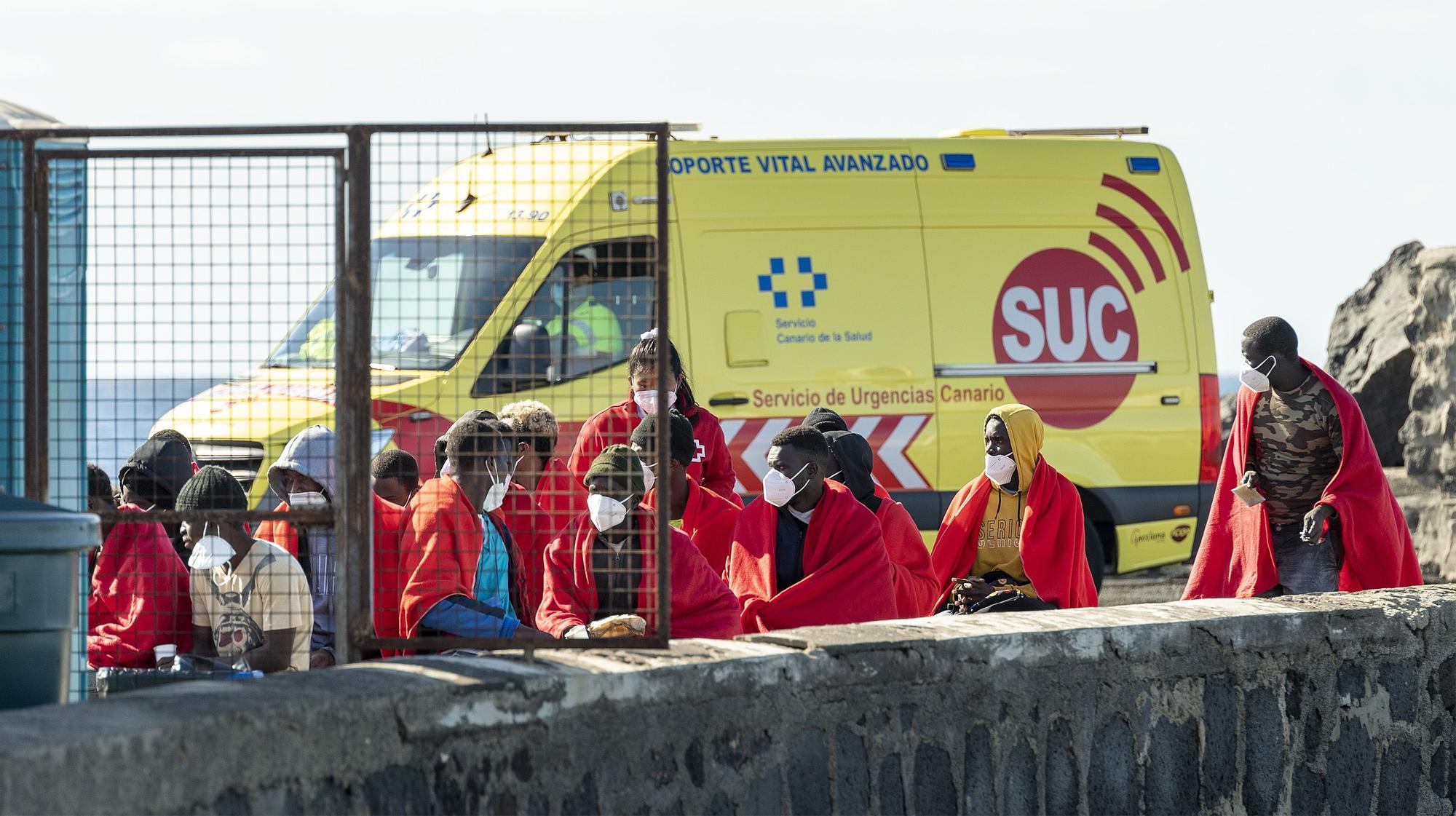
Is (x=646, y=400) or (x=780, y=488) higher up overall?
(x=646, y=400)

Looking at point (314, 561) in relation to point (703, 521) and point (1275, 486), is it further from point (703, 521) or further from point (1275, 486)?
point (1275, 486)

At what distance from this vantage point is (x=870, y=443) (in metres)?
8.99

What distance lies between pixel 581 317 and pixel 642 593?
3129mm

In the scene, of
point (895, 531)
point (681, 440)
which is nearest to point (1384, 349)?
point (895, 531)

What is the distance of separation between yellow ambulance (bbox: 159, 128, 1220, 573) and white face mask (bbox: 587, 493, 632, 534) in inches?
129

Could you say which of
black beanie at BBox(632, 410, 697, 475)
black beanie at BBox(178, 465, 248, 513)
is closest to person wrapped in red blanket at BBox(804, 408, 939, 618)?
black beanie at BBox(632, 410, 697, 475)

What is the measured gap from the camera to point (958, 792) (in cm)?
400

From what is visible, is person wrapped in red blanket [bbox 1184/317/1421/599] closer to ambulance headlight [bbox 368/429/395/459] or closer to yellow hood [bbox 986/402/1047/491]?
yellow hood [bbox 986/402/1047/491]

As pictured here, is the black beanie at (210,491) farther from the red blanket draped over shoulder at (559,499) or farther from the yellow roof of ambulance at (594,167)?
the yellow roof of ambulance at (594,167)

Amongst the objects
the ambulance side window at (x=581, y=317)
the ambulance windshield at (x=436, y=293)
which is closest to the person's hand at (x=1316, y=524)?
the ambulance side window at (x=581, y=317)

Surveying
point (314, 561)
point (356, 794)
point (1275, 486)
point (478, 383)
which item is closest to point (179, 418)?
point (478, 383)

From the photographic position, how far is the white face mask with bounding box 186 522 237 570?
4.48 meters

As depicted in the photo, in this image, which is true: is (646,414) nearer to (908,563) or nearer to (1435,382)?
(908,563)

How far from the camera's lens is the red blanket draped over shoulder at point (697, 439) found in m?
6.27
